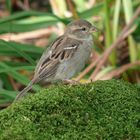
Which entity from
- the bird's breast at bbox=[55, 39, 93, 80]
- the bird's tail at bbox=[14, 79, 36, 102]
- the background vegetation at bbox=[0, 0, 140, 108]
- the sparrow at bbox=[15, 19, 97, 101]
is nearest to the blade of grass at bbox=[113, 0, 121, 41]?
the background vegetation at bbox=[0, 0, 140, 108]

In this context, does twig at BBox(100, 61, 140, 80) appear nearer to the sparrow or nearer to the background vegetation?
the background vegetation

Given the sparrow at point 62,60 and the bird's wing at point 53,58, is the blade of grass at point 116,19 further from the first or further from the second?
the bird's wing at point 53,58

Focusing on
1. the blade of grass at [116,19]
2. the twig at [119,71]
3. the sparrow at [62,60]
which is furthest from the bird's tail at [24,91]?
the blade of grass at [116,19]

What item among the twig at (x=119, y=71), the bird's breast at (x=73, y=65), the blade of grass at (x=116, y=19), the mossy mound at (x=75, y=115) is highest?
the mossy mound at (x=75, y=115)

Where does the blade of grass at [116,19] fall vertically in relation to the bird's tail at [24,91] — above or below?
below

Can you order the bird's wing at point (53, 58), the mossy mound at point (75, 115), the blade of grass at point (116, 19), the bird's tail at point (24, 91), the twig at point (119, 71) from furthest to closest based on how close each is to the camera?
the blade of grass at point (116, 19), the twig at point (119, 71), the bird's wing at point (53, 58), the bird's tail at point (24, 91), the mossy mound at point (75, 115)

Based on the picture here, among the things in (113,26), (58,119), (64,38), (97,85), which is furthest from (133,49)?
(58,119)

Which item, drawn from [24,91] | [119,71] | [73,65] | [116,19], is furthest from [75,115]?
[116,19]

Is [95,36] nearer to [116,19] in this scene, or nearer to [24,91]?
[116,19]
